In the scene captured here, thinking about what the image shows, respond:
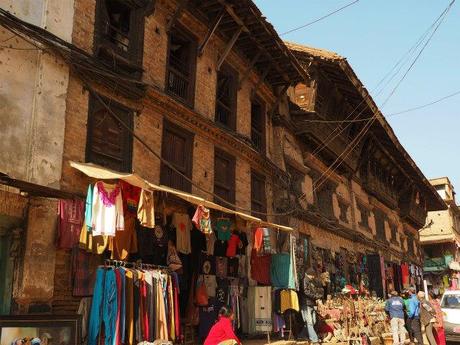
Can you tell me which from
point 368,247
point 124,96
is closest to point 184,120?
point 124,96

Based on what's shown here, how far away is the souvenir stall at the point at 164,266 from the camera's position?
24.5 feet

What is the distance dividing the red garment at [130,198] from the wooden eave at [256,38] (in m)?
6.14

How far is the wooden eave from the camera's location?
12.7 m

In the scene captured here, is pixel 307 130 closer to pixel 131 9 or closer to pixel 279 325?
pixel 279 325

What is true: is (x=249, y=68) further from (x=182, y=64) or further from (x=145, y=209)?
(x=145, y=209)

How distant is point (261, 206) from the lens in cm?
1507

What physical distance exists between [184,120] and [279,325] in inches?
235

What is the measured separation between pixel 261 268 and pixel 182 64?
19.5 ft

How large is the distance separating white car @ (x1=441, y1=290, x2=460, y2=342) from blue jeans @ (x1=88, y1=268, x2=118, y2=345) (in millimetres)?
12480

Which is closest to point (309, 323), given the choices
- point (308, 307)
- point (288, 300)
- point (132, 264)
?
point (308, 307)

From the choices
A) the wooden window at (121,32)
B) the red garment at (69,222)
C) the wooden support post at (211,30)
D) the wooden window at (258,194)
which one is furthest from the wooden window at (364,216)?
the red garment at (69,222)

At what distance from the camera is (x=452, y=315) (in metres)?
15.7

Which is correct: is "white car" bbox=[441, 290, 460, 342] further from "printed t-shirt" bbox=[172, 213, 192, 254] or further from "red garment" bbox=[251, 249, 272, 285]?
"printed t-shirt" bbox=[172, 213, 192, 254]

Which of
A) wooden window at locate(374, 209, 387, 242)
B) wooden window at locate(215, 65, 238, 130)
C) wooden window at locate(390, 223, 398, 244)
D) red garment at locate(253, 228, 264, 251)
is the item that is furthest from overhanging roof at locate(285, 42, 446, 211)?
red garment at locate(253, 228, 264, 251)
